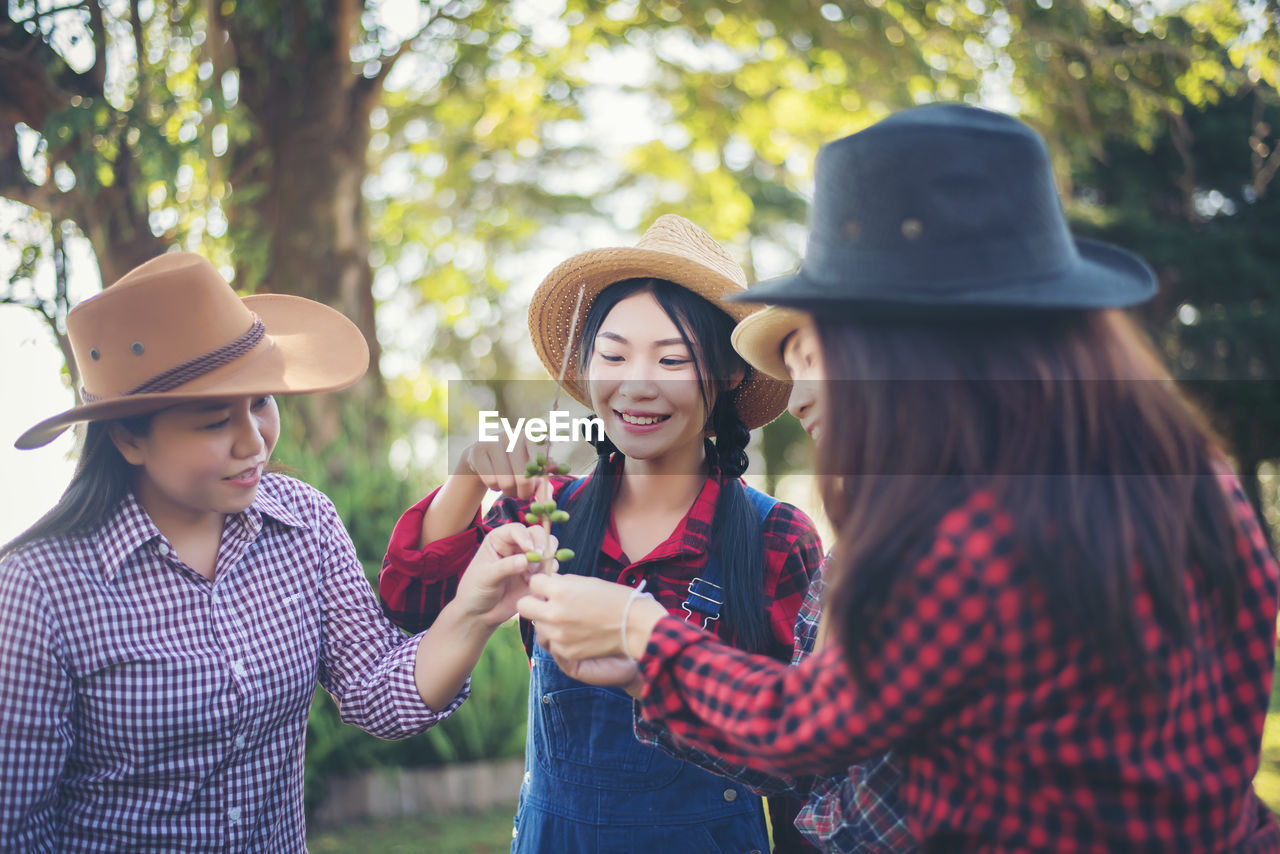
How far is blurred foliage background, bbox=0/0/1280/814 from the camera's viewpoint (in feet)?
15.9

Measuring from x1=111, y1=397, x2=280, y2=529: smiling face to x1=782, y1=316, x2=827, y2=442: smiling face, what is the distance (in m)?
1.10

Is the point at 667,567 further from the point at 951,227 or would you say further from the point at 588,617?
the point at 951,227

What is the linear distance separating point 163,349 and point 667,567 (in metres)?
1.19

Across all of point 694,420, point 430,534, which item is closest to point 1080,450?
point 694,420

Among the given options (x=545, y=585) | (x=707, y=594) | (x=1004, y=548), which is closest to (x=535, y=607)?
(x=545, y=585)

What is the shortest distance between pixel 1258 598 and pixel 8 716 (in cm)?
208

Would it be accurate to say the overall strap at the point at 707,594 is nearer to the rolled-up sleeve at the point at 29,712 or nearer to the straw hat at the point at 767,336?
the straw hat at the point at 767,336

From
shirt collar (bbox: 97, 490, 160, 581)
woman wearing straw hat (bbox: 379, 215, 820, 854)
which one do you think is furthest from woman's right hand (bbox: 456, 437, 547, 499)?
shirt collar (bbox: 97, 490, 160, 581)

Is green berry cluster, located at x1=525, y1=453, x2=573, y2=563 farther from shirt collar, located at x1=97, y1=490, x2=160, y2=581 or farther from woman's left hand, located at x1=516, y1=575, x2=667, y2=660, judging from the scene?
shirt collar, located at x1=97, y1=490, x2=160, y2=581

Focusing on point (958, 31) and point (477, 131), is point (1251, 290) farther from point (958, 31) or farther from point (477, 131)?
point (477, 131)

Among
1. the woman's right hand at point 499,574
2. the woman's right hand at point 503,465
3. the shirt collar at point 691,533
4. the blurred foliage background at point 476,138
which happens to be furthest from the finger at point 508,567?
the blurred foliage background at point 476,138

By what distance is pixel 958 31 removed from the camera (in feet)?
23.6

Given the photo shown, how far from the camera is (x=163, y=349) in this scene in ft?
6.37

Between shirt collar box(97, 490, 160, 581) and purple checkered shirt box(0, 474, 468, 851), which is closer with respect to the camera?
purple checkered shirt box(0, 474, 468, 851)
